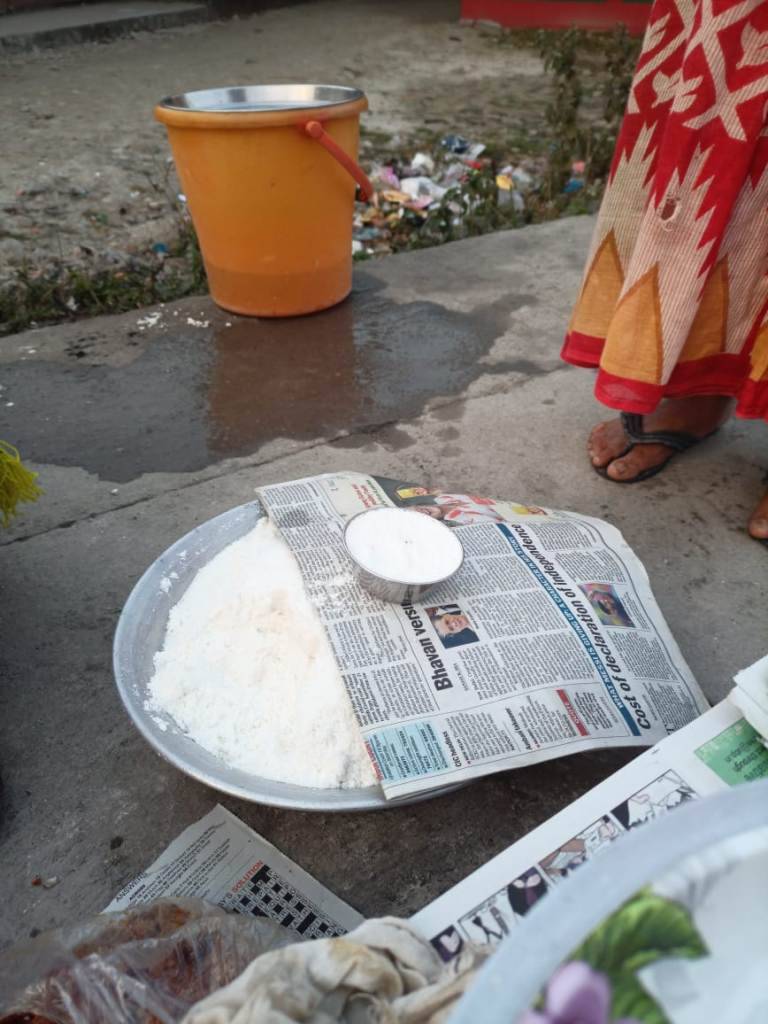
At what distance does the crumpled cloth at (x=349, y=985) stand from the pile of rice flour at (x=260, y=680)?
1.00 ft

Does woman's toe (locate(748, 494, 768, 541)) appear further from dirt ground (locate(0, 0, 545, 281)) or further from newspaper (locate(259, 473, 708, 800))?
dirt ground (locate(0, 0, 545, 281))

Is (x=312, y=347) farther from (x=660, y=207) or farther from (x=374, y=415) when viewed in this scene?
(x=660, y=207)

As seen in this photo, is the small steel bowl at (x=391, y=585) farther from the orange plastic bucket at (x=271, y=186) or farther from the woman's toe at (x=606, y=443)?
the orange plastic bucket at (x=271, y=186)

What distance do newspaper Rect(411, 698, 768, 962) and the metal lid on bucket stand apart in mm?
2050

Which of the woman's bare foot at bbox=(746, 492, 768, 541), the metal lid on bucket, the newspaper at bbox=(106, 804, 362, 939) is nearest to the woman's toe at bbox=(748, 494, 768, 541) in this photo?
the woman's bare foot at bbox=(746, 492, 768, 541)

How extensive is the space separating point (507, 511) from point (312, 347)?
46.7 inches

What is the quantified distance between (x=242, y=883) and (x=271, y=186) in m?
1.85

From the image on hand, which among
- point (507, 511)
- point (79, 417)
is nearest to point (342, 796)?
point (507, 511)

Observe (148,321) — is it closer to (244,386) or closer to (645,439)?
(244,386)

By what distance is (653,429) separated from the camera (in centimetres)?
180

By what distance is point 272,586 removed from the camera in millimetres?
1165

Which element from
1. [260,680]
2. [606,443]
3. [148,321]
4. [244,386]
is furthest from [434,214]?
[260,680]

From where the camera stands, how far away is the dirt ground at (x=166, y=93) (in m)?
3.10

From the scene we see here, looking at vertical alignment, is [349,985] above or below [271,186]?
below
